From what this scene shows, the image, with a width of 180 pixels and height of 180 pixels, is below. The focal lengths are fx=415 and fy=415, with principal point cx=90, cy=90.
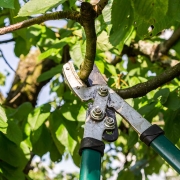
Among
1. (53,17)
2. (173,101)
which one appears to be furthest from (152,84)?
(53,17)

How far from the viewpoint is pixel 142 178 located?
229 centimetres

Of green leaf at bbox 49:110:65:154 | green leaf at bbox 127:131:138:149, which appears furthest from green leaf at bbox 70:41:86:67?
green leaf at bbox 127:131:138:149

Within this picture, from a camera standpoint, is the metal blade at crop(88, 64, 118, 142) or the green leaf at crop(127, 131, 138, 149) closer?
the metal blade at crop(88, 64, 118, 142)

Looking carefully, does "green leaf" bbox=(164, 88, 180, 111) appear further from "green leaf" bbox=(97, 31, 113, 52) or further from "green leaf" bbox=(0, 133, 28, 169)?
"green leaf" bbox=(0, 133, 28, 169)

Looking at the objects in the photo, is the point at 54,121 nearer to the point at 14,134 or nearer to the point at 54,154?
the point at 54,154

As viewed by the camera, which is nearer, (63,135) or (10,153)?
(10,153)

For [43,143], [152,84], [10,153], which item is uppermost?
[152,84]

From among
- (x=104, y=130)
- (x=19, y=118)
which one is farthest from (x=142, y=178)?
(x=104, y=130)

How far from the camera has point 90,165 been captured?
881 mm

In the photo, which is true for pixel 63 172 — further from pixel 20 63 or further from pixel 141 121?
pixel 141 121

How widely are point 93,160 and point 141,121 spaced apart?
0.18 metres

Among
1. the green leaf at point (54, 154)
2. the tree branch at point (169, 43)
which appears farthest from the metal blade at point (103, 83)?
the tree branch at point (169, 43)

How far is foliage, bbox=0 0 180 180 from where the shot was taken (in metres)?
0.89

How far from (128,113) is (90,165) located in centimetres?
21
